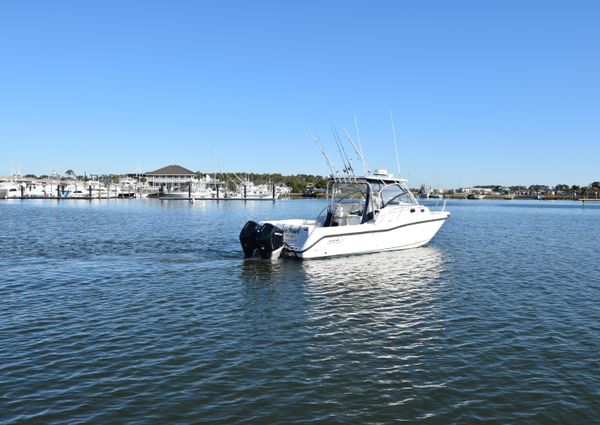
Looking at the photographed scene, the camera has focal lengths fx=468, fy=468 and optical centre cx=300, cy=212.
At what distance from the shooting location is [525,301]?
1695cm

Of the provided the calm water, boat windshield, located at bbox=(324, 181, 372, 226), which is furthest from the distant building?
the calm water

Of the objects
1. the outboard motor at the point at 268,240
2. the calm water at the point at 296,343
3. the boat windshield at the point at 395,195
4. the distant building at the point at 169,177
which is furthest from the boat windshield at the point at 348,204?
the distant building at the point at 169,177

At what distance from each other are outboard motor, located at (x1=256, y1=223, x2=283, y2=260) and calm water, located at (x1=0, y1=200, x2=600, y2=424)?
150 cm

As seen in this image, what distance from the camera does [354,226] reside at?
25938mm

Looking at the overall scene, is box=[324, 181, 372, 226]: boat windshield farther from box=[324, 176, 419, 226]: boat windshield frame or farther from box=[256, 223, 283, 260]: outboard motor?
box=[256, 223, 283, 260]: outboard motor

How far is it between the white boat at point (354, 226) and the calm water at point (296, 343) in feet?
5.79

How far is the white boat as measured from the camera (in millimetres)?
25109

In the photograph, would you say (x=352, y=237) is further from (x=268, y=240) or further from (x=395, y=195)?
(x=395, y=195)

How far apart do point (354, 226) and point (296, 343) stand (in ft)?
47.2

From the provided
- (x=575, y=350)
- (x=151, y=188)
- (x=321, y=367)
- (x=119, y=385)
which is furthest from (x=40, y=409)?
(x=151, y=188)

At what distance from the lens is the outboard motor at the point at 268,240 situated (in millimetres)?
25031

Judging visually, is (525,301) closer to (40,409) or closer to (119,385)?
(119,385)

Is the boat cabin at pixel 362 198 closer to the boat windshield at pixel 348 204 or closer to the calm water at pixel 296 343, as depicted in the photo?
the boat windshield at pixel 348 204

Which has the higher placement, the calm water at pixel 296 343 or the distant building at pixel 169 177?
the distant building at pixel 169 177
